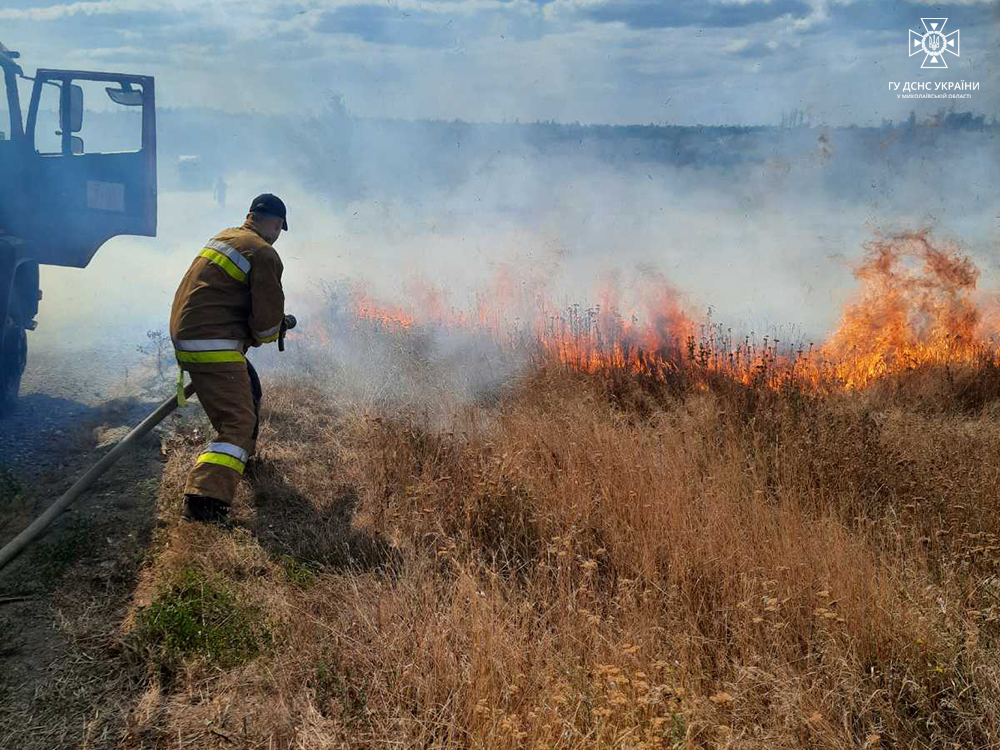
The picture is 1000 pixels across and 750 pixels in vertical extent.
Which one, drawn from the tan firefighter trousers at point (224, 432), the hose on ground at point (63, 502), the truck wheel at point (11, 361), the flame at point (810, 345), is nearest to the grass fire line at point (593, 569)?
the flame at point (810, 345)

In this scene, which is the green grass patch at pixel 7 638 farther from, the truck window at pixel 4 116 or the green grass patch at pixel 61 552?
the truck window at pixel 4 116

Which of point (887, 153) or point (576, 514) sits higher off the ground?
point (887, 153)

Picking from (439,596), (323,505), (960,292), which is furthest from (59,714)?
(960,292)

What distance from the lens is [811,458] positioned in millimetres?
4754

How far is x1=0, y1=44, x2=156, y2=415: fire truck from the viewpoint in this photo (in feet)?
23.5

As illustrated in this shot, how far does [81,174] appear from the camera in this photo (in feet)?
25.1

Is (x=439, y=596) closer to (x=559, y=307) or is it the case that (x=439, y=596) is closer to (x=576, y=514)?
(x=576, y=514)

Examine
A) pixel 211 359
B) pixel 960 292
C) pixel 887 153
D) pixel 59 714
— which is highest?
pixel 887 153

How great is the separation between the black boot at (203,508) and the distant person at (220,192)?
13.8m

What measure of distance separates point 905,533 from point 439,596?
250 cm

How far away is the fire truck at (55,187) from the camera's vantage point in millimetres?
7176

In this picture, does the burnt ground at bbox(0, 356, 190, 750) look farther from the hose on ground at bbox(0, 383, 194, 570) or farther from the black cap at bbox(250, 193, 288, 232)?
the black cap at bbox(250, 193, 288, 232)

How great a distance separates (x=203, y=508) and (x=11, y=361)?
401cm

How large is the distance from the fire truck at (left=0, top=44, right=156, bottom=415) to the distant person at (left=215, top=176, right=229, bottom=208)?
359 inches
